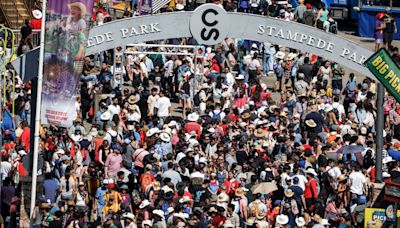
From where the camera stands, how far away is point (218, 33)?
121ft

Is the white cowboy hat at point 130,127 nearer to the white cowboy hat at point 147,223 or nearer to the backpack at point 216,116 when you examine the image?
the backpack at point 216,116

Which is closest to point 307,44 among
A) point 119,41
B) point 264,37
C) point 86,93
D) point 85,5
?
point 264,37

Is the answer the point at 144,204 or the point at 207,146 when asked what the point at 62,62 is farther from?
the point at 207,146

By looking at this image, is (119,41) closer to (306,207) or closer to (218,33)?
(218,33)

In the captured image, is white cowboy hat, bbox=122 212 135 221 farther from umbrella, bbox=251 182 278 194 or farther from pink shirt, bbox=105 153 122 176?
pink shirt, bbox=105 153 122 176

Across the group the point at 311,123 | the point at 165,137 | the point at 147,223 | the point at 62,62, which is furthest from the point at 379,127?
the point at 62,62

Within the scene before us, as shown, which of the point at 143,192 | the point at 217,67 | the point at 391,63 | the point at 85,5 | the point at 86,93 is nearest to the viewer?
the point at 85,5

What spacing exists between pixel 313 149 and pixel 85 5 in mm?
11324

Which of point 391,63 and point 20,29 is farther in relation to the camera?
point 20,29

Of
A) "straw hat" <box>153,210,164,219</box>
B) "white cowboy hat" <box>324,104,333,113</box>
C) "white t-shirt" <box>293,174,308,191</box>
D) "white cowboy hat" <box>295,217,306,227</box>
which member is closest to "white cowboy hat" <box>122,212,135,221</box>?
"straw hat" <box>153,210,164,219</box>

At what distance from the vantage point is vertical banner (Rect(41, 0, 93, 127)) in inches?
1085

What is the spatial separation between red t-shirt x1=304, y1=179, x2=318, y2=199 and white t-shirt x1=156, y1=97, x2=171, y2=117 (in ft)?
21.5

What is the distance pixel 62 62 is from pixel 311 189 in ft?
28.1

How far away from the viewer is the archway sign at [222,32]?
3691 cm
